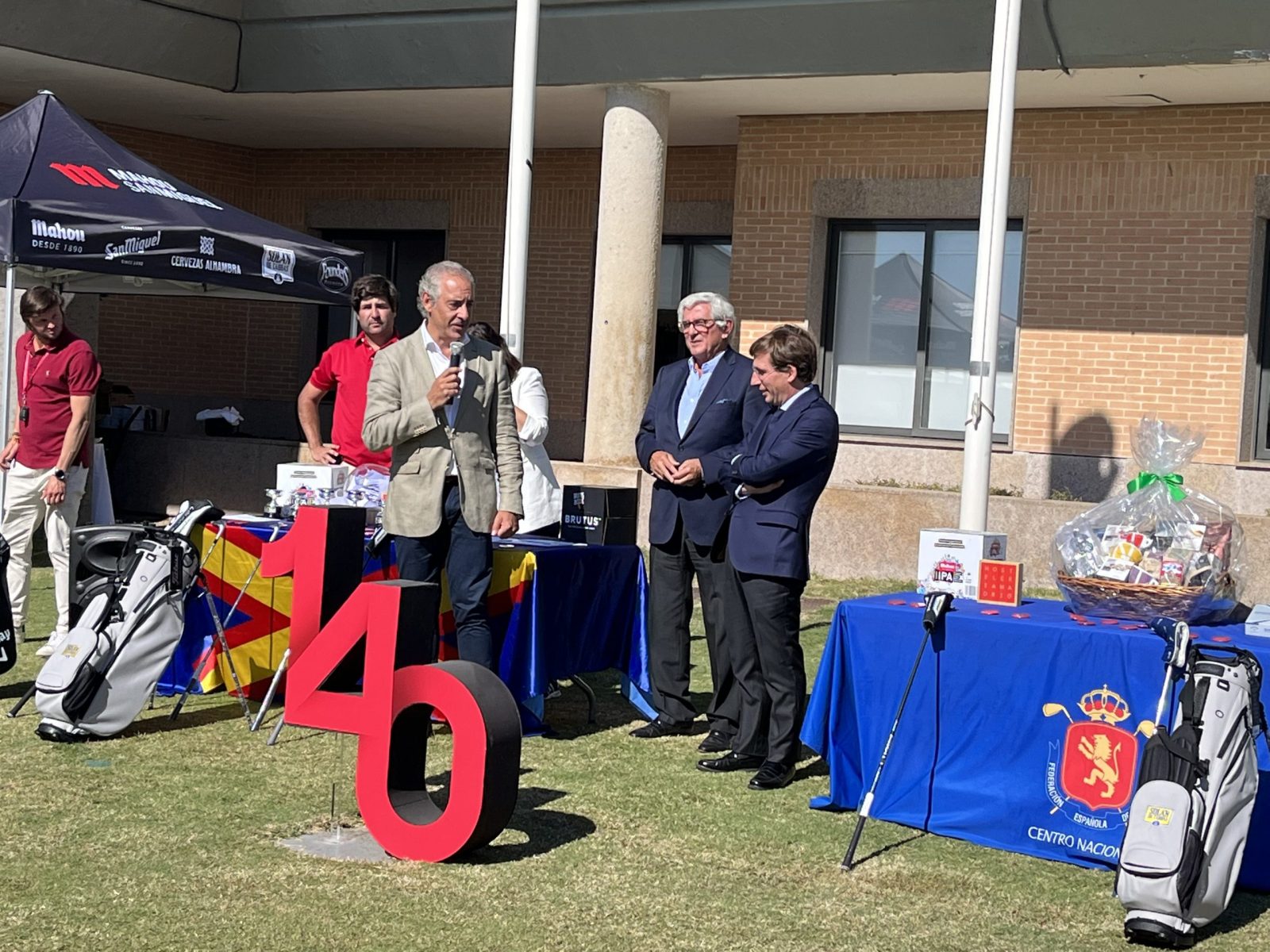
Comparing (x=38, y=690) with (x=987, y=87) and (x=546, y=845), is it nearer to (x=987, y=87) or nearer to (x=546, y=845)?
(x=546, y=845)

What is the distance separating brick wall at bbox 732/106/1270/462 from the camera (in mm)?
14211

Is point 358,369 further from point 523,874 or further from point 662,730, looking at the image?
point 523,874

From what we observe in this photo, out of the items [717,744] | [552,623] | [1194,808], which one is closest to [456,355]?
[552,623]

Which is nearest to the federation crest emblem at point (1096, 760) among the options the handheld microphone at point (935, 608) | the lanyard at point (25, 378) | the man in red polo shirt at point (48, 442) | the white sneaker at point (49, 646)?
the handheld microphone at point (935, 608)

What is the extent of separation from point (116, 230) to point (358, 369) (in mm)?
2220

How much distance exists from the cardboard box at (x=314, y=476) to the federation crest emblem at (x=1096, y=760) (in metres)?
3.62

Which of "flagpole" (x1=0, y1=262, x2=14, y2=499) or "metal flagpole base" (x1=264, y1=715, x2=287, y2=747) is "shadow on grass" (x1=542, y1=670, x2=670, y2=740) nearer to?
"metal flagpole base" (x1=264, y1=715, x2=287, y2=747)

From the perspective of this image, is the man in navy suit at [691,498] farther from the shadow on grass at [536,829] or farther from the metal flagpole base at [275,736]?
the metal flagpole base at [275,736]

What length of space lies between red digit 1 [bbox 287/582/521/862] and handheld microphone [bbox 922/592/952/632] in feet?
4.82

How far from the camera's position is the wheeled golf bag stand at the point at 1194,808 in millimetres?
4754

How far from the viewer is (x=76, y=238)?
9414 mm

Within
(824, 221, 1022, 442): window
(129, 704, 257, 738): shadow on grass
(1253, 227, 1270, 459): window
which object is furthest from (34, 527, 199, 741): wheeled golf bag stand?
(1253, 227, 1270, 459): window

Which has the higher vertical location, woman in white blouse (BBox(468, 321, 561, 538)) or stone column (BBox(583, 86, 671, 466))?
stone column (BBox(583, 86, 671, 466))

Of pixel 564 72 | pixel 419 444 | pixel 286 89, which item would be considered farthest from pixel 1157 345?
pixel 419 444
